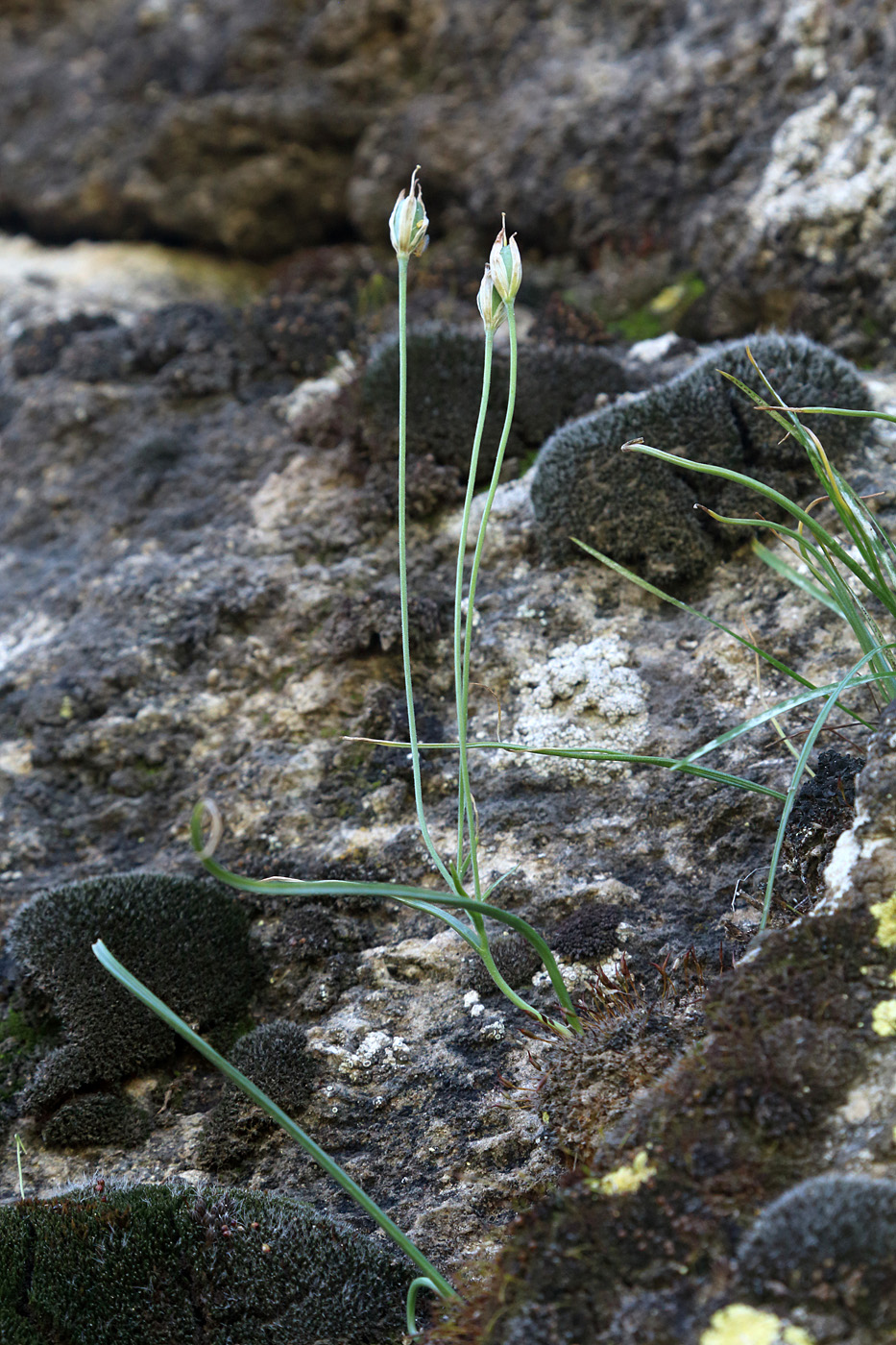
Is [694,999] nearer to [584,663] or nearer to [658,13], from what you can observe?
[584,663]

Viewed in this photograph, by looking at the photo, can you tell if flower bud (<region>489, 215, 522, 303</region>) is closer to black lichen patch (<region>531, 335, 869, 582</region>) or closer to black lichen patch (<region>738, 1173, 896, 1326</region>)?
black lichen patch (<region>531, 335, 869, 582</region>)

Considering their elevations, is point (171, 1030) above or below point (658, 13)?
below

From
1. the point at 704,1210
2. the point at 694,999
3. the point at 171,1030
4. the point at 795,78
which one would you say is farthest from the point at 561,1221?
the point at 795,78

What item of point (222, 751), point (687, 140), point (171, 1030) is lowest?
point (171, 1030)

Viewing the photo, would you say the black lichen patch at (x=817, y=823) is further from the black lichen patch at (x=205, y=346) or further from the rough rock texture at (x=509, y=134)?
the black lichen patch at (x=205, y=346)

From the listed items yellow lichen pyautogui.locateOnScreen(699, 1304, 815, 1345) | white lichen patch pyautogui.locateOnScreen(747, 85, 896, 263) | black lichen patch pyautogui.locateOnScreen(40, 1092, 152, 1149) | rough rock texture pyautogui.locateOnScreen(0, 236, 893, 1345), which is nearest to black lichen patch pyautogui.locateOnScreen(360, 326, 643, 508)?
rough rock texture pyautogui.locateOnScreen(0, 236, 893, 1345)

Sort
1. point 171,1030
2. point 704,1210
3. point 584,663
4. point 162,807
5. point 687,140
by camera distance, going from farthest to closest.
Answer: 1. point 687,140
2. point 162,807
3. point 584,663
4. point 171,1030
5. point 704,1210

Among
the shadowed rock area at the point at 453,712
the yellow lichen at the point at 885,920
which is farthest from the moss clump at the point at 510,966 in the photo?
the yellow lichen at the point at 885,920
